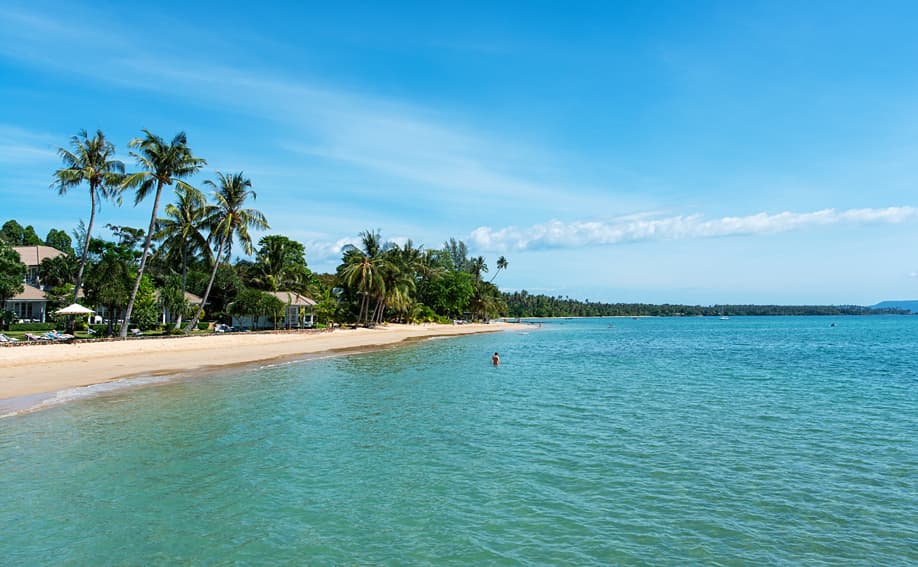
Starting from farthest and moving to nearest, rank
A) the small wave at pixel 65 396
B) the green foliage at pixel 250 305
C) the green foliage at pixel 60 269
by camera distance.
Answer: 1. the green foliage at pixel 60 269
2. the green foliage at pixel 250 305
3. the small wave at pixel 65 396

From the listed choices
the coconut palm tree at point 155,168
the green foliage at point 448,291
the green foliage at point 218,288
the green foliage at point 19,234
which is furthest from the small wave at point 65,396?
the green foliage at point 19,234

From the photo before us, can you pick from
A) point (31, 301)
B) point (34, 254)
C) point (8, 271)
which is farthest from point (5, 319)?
point (34, 254)

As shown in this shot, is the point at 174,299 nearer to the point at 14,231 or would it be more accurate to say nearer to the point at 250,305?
the point at 250,305

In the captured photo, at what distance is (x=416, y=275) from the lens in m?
75.0

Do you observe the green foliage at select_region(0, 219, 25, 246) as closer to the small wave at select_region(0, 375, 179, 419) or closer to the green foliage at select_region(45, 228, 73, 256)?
the green foliage at select_region(45, 228, 73, 256)

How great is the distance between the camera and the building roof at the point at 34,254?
161ft

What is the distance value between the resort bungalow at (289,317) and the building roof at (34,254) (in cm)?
1942

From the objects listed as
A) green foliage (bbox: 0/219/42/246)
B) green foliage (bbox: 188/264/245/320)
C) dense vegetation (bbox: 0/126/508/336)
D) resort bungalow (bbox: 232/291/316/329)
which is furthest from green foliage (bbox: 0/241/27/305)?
green foliage (bbox: 0/219/42/246)

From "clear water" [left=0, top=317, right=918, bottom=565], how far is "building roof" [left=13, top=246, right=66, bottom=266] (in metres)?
42.4

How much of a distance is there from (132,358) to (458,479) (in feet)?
74.6

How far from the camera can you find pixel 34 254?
50.4 m

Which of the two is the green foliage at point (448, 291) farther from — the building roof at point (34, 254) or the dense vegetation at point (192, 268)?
the building roof at point (34, 254)

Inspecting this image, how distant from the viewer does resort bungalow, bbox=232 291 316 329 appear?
47.4 meters

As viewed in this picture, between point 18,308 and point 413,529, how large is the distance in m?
51.2
